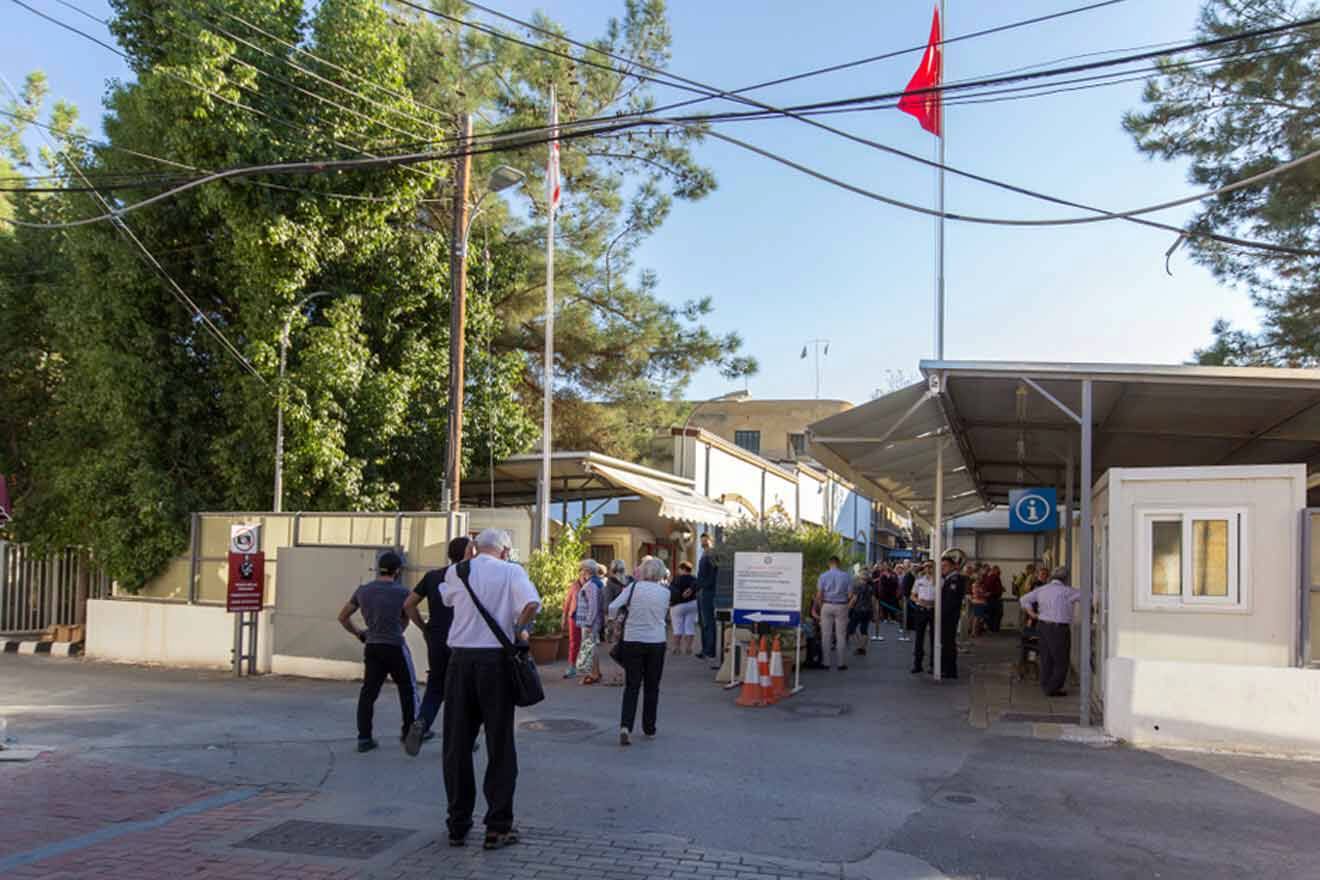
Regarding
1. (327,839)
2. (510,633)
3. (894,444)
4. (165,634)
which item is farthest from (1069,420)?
(165,634)

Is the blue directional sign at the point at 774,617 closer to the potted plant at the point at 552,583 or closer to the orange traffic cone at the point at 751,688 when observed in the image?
the orange traffic cone at the point at 751,688

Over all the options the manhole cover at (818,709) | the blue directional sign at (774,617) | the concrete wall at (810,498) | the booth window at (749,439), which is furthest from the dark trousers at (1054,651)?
the booth window at (749,439)

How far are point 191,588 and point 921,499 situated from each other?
15969mm

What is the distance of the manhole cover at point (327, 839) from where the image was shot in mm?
6254

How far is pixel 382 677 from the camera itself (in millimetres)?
9531

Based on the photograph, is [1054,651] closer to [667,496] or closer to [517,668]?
[517,668]

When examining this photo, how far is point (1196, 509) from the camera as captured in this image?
10.4m

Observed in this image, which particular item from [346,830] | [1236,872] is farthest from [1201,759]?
[346,830]

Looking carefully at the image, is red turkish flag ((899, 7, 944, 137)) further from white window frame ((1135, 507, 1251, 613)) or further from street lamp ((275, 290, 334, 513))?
street lamp ((275, 290, 334, 513))

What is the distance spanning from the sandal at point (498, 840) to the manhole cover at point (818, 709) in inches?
237

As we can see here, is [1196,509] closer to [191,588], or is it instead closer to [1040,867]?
[1040,867]

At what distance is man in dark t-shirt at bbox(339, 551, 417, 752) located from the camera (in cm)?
936

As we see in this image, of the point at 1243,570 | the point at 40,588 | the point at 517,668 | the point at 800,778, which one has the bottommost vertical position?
the point at 800,778

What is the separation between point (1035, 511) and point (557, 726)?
883 cm
